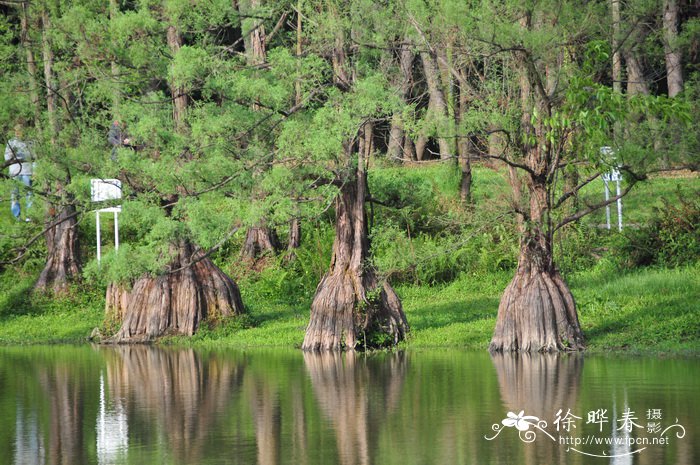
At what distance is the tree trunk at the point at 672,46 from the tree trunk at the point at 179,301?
883cm

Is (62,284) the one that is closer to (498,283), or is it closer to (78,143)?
(78,143)

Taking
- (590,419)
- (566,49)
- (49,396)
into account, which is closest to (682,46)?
(566,49)

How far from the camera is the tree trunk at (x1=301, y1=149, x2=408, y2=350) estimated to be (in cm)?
2152

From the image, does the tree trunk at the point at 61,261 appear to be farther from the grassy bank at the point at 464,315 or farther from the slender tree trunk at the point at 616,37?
the slender tree trunk at the point at 616,37

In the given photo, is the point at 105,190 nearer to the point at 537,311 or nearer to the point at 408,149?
the point at 408,149

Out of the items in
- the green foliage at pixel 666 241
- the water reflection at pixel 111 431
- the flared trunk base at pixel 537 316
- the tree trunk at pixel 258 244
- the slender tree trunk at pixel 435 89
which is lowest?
the water reflection at pixel 111 431

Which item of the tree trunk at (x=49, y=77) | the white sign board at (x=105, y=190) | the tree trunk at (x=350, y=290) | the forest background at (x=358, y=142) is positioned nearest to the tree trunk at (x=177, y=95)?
the forest background at (x=358, y=142)

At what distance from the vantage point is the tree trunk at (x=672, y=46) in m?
22.0

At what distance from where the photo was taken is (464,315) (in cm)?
2433

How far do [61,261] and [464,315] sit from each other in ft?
31.9

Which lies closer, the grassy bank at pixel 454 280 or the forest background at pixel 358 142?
the forest background at pixel 358 142

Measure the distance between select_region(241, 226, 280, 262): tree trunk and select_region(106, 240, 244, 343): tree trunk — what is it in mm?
5717

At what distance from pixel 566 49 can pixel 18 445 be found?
10097 mm

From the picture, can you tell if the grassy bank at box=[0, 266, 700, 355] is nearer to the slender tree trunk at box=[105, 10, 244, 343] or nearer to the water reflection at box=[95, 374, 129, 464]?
the slender tree trunk at box=[105, 10, 244, 343]
